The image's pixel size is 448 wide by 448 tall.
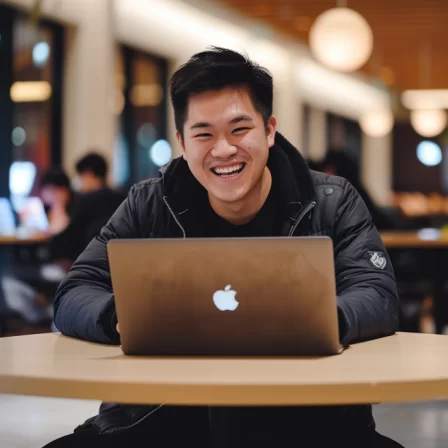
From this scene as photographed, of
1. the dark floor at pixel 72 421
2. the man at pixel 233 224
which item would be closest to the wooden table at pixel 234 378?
the man at pixel 233 224

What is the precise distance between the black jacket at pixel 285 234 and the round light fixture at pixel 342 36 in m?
5.21

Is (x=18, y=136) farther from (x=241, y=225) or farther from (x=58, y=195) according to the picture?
(x=241, y=225)

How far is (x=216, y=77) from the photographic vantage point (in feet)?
5.63

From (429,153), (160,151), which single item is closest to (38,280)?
(160,151)

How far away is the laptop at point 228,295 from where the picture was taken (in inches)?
49.9

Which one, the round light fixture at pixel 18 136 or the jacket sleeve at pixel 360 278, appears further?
the round light fixture at pixel 18 136

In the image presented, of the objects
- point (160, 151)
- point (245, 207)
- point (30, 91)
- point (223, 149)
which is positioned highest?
point (30, 91)

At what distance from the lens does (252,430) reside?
146 cm

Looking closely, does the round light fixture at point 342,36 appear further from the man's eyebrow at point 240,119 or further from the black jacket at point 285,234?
the man's eyebrow at point 240,119

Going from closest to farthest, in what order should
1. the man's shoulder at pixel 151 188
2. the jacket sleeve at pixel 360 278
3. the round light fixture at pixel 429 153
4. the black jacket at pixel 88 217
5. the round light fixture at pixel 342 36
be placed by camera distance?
the jacket sleeve at pixel 360 278 < the man's shoulder at pixel 151 188 < the black jacket at pixel 88 217 < the round light fixture at pixel 342 36 < the round light fixture at pixel 429 153

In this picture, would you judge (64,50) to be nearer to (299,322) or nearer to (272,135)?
(272,135)

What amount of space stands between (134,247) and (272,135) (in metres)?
0.71

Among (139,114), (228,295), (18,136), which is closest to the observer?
(228,295)

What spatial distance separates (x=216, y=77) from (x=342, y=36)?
5478 millimetres
